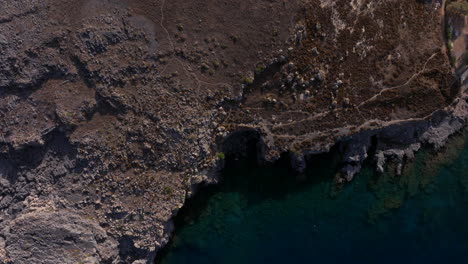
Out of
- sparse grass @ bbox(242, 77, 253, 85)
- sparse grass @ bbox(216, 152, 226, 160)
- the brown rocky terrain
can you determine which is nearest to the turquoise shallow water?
sparse grass @ bbox(216, 152, 226, 160)

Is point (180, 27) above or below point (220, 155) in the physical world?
above

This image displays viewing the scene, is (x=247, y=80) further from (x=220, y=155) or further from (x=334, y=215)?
(x=334, y=215)

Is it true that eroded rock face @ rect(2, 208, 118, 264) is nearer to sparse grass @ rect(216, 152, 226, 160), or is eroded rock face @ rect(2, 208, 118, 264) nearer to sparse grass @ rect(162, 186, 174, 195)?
sparse grass @ rect(162, 186, 174, 195)

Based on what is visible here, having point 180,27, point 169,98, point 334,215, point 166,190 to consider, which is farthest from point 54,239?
point 334,215

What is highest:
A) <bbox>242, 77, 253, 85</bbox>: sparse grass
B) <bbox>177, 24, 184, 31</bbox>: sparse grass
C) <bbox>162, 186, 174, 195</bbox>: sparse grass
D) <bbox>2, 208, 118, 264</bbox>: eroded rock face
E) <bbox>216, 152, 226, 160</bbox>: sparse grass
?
<bbox>177, 24, 184, 31</bbox>: sparse grass

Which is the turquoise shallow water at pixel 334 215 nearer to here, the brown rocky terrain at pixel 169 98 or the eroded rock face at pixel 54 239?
the brown rocky terrain at pixel 169 98

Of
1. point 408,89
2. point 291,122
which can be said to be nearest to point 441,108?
point 408,89

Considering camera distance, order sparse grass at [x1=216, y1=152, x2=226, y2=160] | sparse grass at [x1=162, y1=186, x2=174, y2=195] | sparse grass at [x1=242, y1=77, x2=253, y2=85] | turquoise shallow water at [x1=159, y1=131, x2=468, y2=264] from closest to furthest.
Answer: sparse grass at [x1=242, y1=77, x2=253, y2=85] → sparse grass at [x1=162, y1=186, x2=174, y2=195] → sparse grass at [x1=216, y1=152, x2=226, y2=160] → turquoise shallow water at [x1=159, y1=131, x2=468, y2=264]
